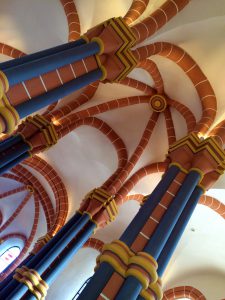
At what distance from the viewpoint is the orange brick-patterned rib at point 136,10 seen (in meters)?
7.46

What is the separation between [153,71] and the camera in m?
9.36

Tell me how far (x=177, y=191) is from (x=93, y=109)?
5.90 metres

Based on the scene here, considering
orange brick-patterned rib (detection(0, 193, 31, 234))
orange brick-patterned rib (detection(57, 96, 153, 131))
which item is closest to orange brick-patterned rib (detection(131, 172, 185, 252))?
orange brick-patterned rib (detection(57, 96, 153, 131))

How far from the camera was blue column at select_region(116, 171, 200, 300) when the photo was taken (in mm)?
3635

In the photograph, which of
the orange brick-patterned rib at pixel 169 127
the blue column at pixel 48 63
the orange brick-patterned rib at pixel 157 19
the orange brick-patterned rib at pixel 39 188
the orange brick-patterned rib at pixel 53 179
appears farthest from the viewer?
the orange brick-patterned rib at pixel 39 188

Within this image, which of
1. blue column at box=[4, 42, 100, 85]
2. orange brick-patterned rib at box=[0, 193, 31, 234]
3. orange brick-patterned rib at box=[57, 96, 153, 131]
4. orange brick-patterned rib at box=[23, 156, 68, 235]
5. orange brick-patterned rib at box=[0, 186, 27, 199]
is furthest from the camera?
orange brick-patterned rib at box=[0, 193, 31, 234]

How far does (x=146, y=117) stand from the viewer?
428 inches

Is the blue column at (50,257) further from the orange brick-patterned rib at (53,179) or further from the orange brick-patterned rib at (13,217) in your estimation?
the orange brick-patterned rib at (13,217)

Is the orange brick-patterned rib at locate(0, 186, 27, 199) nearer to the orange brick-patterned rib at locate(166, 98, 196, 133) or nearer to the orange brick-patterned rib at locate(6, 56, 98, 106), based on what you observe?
the orange brick-patterned rib at locate(166, 98, 196, 133)

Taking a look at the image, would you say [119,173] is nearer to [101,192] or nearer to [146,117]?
[101,192]

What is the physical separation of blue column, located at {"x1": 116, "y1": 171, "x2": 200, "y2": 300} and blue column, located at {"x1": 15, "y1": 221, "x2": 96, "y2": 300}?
355 cm

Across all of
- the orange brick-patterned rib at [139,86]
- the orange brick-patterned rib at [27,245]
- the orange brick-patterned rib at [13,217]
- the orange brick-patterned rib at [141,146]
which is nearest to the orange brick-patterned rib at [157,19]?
the orange brick-patterned rib at [139,86]

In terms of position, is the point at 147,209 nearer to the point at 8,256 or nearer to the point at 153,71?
the point at 153,71

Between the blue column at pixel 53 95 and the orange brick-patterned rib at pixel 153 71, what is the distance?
3547 millimetres
